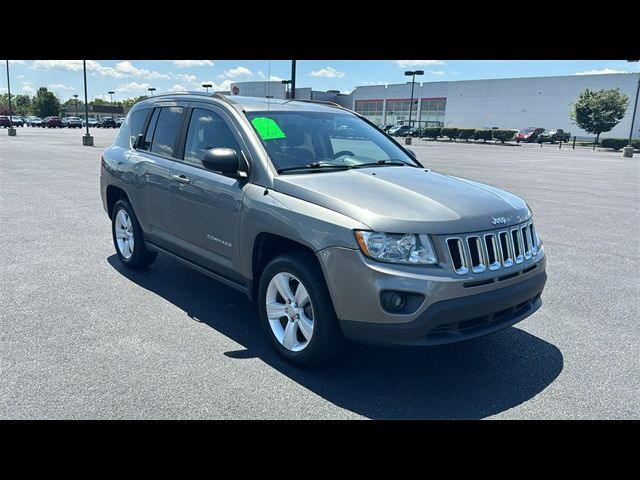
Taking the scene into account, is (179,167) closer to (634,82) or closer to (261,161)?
(261,161)

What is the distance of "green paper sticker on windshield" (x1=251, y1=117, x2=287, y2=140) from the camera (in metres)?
4.35

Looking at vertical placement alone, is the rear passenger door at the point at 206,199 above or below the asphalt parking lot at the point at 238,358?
above

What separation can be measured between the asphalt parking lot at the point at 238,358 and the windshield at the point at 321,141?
5.10 ft

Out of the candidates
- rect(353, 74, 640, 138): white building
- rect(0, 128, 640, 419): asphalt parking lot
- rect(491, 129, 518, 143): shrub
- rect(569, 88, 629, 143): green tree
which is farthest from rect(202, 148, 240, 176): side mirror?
rect(353, 74, 640, 138): white building

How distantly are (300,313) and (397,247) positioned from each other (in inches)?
36.6

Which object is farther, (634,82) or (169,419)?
(634,82)

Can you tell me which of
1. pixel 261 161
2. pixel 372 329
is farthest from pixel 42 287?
pixel 372 329

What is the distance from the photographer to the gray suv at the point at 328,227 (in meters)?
3.26

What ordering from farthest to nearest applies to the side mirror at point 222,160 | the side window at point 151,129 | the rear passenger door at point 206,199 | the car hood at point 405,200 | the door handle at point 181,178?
1. the side window at point 151,129
2. the door handle at point 181,178
3. the rear passenger door at point 206,199
4. the side mirror at point 222,160
5. the car hood at point 405,200

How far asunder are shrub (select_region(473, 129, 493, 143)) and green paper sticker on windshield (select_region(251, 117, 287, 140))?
56.6 meters

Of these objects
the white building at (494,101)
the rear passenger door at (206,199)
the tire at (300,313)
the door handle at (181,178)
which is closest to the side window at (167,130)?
the rear passenger door at (206,199)

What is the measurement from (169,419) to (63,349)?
4.70 ft

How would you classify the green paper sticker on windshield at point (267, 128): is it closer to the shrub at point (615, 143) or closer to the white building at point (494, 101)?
the shrub at point (615, 143)

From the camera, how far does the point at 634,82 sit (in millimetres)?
68375
